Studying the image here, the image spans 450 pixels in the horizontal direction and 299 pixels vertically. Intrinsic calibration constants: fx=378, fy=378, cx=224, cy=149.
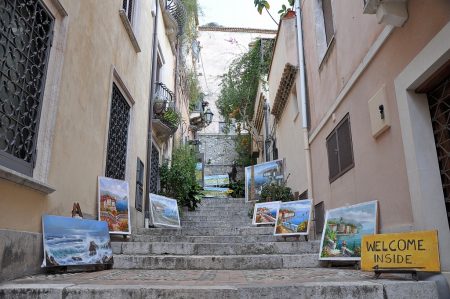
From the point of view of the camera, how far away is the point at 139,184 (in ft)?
26.8

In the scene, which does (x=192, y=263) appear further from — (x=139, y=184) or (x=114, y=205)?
(x=139, y=184)

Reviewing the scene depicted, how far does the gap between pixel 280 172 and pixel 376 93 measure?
7200 mm

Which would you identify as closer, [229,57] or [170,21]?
[170,21]

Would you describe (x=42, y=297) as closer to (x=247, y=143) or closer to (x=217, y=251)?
(x=217, y=251)

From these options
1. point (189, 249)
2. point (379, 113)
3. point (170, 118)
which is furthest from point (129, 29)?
point (379, 113)

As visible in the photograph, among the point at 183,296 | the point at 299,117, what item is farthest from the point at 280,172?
the point at 183,296

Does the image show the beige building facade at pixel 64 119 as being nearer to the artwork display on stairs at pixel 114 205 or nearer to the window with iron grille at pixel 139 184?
the artwork display on stairs at pixel 114 205

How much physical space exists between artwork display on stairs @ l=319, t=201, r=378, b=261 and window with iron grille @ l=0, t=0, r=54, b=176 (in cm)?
346

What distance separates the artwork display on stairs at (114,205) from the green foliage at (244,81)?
10801 millimetres

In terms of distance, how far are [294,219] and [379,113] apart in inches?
114

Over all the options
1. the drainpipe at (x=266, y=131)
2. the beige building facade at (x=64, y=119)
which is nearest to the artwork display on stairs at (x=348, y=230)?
the beige building facade at (x=64, y=119)

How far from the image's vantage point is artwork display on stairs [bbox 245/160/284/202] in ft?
37.2

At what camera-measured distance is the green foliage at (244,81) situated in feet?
51.9

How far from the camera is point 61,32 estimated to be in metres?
4.33
